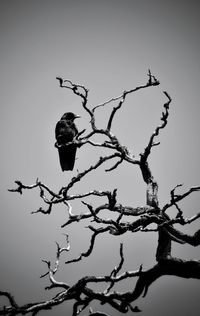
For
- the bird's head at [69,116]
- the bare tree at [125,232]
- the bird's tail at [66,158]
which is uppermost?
the bird's head at [69,116]

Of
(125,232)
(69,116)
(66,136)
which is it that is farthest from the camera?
(69,116)

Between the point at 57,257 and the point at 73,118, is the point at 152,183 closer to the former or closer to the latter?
the point at 57,257

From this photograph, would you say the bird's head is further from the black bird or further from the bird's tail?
the bird's tail

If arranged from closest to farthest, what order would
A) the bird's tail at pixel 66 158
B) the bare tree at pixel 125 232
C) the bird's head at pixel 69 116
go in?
the bare tree at pixel 125 232, the bird's tail at pixel 66 158, the bird's head at pixel 69 116

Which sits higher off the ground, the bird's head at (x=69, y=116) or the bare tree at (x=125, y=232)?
the bird's head at (x=69, y=116)

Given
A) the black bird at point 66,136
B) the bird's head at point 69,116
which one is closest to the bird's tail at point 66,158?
the black bird at point 66,136

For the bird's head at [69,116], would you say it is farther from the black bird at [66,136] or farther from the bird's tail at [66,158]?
the bird's tail at [66,158]

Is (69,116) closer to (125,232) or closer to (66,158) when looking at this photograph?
(66,158)

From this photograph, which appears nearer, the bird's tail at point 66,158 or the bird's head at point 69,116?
the bird's tail at point 66,158

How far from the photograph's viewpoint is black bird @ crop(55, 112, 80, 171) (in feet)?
27.4

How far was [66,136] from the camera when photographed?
355 inches

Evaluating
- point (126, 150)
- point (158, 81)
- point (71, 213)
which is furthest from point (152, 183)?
point (158, 81)

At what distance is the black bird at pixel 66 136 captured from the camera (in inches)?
329

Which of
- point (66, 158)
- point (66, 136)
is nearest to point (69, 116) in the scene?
point (66, 136)
